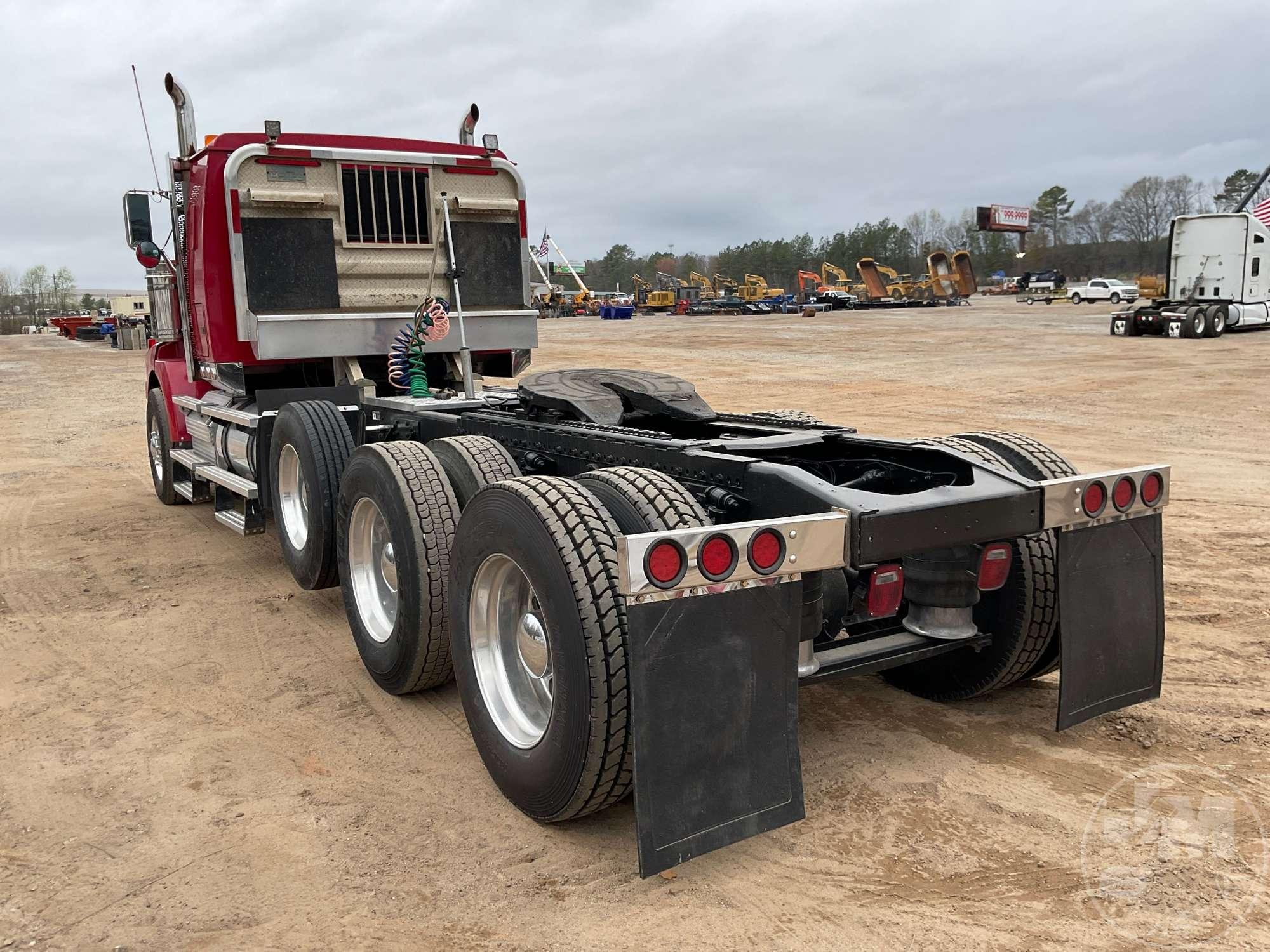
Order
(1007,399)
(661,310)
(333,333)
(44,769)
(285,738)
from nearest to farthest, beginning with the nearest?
(44,769) < (285,738) < (333,333) < (1007,399) < (661,310)

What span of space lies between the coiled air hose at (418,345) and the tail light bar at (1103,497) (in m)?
4.24

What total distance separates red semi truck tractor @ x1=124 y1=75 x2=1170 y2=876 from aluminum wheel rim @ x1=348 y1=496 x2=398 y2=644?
0.7 inches

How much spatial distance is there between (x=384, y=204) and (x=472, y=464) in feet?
10.9

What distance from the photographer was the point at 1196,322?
85.8 ft

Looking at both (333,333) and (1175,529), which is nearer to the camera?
(333,333)

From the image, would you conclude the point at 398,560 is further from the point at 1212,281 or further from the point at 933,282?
the point at 933,282

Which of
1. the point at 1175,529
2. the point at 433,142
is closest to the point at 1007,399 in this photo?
the point at 1175,529

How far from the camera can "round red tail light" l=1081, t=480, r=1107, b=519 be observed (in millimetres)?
3346

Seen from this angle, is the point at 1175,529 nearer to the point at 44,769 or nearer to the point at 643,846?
the point at 643,846

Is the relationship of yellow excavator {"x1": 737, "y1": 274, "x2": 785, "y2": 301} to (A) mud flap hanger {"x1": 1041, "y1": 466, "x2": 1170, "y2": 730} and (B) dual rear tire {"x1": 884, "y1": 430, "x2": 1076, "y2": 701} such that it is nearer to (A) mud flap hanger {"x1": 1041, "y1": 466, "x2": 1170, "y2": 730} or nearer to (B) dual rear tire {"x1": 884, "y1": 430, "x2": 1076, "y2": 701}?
(B) dual rear tire {"x1": 884, "y1": 430, "x2": 1076, "y2": 701}

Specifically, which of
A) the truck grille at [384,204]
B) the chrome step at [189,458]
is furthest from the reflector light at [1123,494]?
the chrome step at [189,458]

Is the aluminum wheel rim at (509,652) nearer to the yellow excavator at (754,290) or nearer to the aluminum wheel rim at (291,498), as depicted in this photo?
the aluminum wheel rim at (291,498)

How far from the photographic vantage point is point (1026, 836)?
3.12 meters

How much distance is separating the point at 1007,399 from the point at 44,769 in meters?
14.9
